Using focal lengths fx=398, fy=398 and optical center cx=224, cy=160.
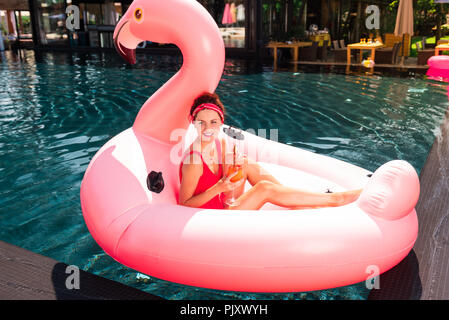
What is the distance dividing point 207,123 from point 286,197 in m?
0.61

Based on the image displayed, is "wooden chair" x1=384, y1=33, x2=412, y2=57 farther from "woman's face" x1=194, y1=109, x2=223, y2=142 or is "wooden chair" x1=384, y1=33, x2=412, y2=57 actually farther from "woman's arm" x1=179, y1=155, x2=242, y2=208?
"woman's arm" x1=179, y1=155, x2=242, y2=208

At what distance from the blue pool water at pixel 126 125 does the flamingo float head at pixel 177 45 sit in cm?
95

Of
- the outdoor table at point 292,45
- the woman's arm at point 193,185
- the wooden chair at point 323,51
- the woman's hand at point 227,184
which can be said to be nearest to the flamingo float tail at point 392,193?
the woman's hand at point 227,184

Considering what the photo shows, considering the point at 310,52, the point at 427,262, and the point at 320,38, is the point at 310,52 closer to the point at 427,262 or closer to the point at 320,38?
the point at 320,38

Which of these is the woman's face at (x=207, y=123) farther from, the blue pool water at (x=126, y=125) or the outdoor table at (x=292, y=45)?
the outdoor table at (x=292, y=45)

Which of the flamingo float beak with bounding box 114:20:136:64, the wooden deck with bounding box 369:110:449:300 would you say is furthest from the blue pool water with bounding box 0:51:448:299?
the flamingo float beak with bounding box 114:20:136:64

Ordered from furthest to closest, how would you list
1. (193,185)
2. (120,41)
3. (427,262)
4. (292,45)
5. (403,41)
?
(403,41)
(292,45)
(120,41)
(193,185)
(427,262)

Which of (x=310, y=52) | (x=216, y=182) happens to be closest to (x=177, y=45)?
(x=216, y=182)

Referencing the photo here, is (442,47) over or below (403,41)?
below

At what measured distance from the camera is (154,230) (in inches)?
74.3

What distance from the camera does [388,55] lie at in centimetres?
1095

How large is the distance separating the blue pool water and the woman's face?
84 centimetres

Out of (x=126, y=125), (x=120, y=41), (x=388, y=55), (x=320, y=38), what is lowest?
(x=126, y=125)

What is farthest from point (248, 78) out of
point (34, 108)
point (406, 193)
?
point (406, 193)
